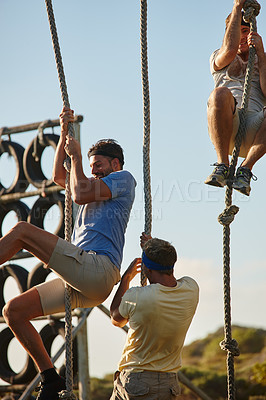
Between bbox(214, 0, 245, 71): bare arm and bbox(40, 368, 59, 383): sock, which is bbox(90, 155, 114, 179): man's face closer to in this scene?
bbox(214, 0, 245, 71): bare arm

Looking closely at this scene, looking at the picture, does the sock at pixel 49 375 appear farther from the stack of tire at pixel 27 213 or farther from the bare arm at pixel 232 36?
the stack of tire at pixel 27 213

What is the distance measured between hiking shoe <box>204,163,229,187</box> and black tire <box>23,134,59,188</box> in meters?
3.31

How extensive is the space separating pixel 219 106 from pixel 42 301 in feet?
4.43

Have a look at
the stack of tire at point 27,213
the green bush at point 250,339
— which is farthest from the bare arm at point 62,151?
the green bush at point 250,339

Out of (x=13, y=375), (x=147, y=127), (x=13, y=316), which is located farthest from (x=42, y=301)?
(x=13, y=375)

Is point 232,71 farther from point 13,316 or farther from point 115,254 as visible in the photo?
point 13,316

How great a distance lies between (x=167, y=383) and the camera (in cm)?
250

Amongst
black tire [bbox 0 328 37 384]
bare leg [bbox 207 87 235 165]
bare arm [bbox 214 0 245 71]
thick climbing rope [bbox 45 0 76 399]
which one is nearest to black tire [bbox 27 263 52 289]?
black tire [bbox 0 328 37 384]

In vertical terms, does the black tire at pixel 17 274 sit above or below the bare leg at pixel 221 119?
below

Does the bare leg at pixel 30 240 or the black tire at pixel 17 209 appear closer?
the bare leg at pixel 30 240

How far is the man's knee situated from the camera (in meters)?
3.20

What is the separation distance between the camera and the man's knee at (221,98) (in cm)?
Answer: 320

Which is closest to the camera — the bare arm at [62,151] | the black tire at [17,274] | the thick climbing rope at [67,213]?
the thick climbing rope at [67,213]

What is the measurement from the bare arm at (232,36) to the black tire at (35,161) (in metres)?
3.02
